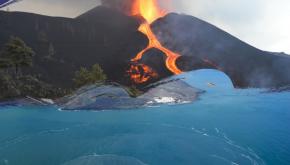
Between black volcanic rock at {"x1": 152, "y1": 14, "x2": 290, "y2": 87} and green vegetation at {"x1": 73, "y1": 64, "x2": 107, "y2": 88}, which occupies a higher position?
black volcanic rock at {"x1": 152, "y1": 14, "x2": 290, "y2": 87}

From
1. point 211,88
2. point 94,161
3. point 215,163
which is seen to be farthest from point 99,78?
point 215,163

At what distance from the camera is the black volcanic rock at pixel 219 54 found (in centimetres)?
2795

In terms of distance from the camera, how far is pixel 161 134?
17.5 meters

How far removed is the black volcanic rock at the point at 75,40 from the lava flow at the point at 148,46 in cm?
100

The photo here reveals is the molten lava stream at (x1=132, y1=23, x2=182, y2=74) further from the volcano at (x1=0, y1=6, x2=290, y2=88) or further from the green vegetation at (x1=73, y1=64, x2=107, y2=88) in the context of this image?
the green vegetation at (x1=73, y1=64, x2=107, y2=88)

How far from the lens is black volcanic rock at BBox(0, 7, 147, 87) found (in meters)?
36.9

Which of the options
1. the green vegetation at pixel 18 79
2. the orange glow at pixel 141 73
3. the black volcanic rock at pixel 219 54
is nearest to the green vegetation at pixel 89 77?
the green vegetation at pixel 18 79

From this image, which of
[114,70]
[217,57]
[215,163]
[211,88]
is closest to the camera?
[215,163]

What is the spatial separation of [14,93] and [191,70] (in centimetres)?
1489

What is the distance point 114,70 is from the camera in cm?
3120

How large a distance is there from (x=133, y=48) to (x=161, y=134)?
1993 cm

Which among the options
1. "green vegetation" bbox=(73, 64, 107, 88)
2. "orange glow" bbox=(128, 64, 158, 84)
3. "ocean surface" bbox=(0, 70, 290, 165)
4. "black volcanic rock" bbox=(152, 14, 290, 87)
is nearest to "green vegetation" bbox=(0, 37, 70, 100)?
"green vegetation" bbox=(73, 64, 107, 88)

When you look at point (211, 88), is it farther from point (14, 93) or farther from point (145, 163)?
point (14, 93)

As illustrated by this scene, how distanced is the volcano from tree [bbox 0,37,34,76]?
172 inches
